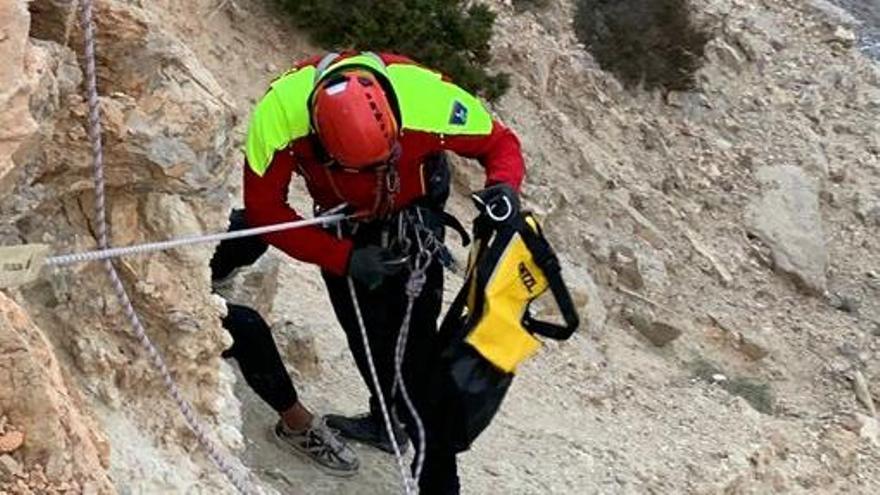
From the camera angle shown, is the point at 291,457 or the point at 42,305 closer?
the point at 42,305

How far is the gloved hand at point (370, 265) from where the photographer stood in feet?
15.6

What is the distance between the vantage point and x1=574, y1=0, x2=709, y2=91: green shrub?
12.3 metres

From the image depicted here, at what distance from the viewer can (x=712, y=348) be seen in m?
9.95

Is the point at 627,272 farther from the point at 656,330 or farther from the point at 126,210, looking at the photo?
the point at 126,210

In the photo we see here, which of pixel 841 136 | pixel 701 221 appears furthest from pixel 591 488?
pixel 841 136

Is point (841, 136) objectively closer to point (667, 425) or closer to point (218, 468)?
point (667, 425)

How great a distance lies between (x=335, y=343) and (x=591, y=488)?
1.65 metres

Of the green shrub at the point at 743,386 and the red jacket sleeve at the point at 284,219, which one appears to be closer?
the red jacket sleeve at the point at 284,219

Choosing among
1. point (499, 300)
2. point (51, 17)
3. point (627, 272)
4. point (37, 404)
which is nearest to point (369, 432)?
point (499, 300)

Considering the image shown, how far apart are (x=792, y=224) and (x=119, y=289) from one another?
355 inches

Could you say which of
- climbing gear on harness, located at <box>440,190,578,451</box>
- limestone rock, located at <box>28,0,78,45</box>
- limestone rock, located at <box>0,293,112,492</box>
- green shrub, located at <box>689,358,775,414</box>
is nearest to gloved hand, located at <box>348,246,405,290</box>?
climbing gear on harness, located at <box>440,190,578,451</box>

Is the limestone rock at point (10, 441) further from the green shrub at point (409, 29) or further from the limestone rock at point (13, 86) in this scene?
the green shrub at point (409, 29)

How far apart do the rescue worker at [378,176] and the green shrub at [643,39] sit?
7.52 meters

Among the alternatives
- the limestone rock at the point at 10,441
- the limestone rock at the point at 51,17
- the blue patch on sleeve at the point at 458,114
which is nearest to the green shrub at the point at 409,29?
the blue patch on sleeve at the point at 458,114
